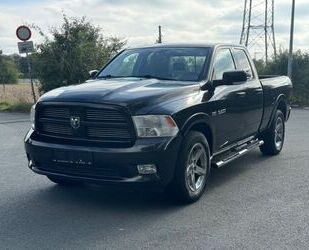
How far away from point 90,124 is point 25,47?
478 inches

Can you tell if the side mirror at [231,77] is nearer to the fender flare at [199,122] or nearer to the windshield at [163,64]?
the windshield at [163,64]

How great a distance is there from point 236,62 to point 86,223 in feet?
12.1

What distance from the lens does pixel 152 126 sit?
17.3 feet

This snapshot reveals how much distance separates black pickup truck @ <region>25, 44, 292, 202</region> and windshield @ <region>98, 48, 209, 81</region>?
14 mm

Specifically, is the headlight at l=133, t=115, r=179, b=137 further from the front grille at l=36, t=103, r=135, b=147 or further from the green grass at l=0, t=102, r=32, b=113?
the green grass at l=0, t=102, r=32, b=113

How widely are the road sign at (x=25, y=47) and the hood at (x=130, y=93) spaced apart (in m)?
11.2

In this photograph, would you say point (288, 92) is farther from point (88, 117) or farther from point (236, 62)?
point (88, 117)

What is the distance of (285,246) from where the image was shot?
444 cm

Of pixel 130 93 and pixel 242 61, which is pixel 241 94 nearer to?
pixel 242 61

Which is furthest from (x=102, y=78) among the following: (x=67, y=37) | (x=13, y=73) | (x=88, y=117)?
(x=13, y=73)

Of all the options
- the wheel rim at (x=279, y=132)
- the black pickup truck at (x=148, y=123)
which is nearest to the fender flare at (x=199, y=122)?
the black pickup truck at (x=148, y=123)

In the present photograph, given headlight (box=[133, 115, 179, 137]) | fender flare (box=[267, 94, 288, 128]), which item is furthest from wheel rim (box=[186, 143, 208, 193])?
fender flare (box=[267, 94, 288, 128])

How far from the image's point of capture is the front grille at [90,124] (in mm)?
5254

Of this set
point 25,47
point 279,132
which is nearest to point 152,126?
point 279,132
